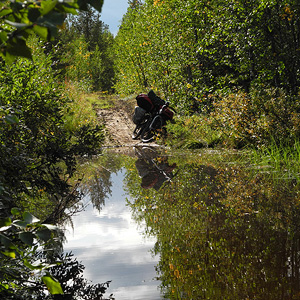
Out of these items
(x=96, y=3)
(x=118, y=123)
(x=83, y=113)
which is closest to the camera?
(x=96, y=3)

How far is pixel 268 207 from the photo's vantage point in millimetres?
6086

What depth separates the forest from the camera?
4.42 ft

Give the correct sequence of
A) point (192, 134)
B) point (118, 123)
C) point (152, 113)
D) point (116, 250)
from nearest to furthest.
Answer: point (116, 250) < point (192, 134) < point (152, 113) < point (118, 123)

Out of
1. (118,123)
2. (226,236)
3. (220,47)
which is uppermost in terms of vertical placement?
(220,47)

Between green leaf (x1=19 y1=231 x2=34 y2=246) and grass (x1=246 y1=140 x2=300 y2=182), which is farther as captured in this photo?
grass (x1=246 y1=140 x2=300 y2=182)

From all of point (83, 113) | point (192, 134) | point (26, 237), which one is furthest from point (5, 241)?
point (83, 113)

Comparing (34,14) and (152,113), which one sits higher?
(152,113)

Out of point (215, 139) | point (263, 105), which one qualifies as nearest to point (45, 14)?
point (263, 105)

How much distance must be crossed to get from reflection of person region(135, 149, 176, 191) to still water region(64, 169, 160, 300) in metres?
1.98

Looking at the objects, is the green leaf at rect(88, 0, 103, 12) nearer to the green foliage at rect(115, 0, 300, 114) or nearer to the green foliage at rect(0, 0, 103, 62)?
the green foliage at rect(0, 0, 103, 62)

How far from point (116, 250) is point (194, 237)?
2.80 feet

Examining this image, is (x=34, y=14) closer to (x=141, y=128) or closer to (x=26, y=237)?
(x=26, y=237)

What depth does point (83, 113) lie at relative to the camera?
21.3 m

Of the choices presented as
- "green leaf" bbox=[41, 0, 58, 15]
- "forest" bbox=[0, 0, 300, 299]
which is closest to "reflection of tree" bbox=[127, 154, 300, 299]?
"forest" bbox=[0, 0, 300, 299]
